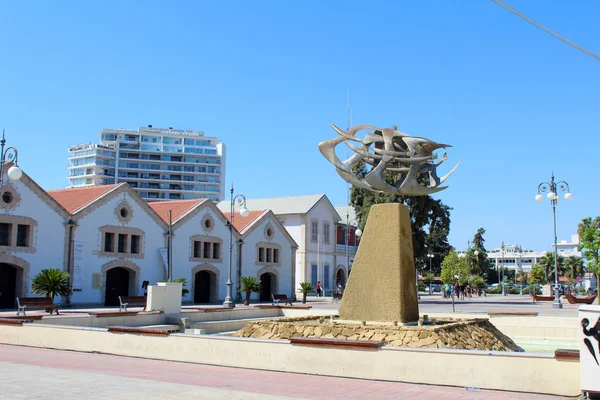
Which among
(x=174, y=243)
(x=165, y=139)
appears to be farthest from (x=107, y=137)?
(x=174, y=243)

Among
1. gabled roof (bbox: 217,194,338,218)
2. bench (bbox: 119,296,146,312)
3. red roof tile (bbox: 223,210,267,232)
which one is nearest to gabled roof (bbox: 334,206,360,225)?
gabled roof (bbox: 217,194,338,218)

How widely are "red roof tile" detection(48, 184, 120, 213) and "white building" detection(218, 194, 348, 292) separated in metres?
20.3

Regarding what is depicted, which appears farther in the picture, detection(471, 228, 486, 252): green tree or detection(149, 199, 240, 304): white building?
detection(471, 228, 486, 252): green tree

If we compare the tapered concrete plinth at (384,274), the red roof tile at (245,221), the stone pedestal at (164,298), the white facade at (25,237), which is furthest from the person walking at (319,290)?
the tapered concrete plinth at (384,274)

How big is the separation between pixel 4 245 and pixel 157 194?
91101mm

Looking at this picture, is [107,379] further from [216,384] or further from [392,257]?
[392,257]

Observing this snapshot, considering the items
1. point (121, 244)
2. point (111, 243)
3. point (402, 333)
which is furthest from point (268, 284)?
point (402, 333)

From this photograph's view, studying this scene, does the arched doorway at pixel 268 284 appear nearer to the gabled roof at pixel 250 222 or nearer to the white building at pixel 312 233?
the gabled roof at pixel 250 222

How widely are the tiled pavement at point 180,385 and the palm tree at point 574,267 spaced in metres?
99.9

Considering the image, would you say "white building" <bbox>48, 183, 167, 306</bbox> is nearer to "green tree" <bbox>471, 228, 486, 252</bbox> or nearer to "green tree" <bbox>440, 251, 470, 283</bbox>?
"green tree" <bbox>440, 251, 470, 283</bbox>

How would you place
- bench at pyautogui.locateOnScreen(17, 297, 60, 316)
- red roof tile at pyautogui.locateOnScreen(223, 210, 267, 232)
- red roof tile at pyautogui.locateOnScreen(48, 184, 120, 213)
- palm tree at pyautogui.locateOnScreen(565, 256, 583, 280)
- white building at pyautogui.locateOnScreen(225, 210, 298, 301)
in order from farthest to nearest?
palm tree at pyautogui.locateOnScreen(565, 256, 583, 280) → red roof tile at pyautogui.locateOnScreen(223, 210, 267, 232) → white building at pyautogui.locateOnScreen(225, 210, 298, 301) → red roof tile at pyautogui.locateOnScreen(48, 184, 120, 213) → bench at pyautogui.locateOnScreen(17, 297, 60, 316)

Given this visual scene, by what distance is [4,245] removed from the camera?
28594 millimetres

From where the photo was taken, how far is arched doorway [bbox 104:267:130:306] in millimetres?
33781

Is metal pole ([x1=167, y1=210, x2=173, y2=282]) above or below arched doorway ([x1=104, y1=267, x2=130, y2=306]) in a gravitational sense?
above
